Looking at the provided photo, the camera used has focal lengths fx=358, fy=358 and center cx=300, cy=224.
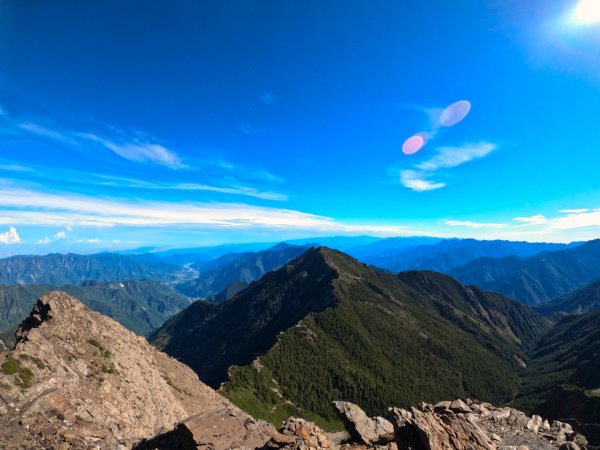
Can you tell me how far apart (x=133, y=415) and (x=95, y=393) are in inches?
237

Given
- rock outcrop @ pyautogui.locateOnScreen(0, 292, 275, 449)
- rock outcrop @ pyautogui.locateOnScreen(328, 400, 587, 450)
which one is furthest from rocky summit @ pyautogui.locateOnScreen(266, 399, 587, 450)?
rock outcrop @ pyautogui.locateOnScreen(0, 292, 275, 449)

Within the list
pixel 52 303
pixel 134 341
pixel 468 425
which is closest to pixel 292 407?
pixel 134 341

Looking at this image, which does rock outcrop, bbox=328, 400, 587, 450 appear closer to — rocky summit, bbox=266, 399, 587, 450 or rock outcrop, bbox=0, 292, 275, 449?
rocky summit, bbox=266, 399, 587, 450

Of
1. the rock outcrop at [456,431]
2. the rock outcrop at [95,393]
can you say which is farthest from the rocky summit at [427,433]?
the rock outcrop at [95,393]

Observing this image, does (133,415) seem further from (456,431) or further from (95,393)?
(456,431)

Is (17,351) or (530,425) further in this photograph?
(17,351)

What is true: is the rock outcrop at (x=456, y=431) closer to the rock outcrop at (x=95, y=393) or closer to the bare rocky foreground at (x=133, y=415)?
the bare rocky foreground at (x=133, y=415)

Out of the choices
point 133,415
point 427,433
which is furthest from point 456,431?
point 133,415

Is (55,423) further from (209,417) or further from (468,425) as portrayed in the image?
(468,425)

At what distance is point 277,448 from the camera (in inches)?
1009

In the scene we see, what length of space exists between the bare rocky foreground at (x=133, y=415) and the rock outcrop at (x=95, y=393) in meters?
0.14

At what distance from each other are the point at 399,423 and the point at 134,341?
66.5 m

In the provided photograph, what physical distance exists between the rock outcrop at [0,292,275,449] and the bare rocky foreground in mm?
139

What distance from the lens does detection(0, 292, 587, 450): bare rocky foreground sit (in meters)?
28.1
